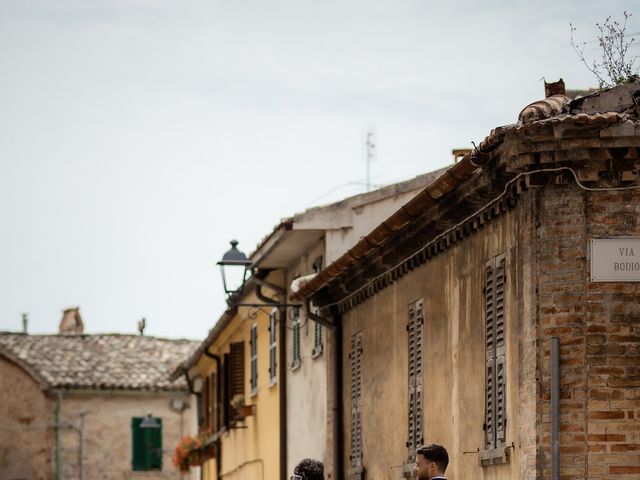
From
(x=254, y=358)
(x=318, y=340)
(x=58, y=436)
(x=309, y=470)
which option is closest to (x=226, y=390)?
(x=254, y=358)

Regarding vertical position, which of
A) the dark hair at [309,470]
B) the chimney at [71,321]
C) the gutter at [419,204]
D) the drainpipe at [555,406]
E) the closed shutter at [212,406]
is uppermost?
the chimney at [71,321]

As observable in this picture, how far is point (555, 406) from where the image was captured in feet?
38.0

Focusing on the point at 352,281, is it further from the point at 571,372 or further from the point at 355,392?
the point at 571,372

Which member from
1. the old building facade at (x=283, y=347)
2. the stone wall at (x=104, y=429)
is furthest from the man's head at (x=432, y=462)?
the stone wall at (x=104, y=429)

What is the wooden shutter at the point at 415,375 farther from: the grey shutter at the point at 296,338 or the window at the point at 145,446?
the window at the point at 145,446

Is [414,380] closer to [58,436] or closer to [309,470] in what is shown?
[309,470]

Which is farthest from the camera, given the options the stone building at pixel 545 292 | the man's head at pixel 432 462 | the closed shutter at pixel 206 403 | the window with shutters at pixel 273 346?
the closed shutter at pixel 206 403

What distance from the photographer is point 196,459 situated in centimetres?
3622

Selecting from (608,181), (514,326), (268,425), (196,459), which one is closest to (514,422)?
(514,326)

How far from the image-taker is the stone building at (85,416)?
4788 cm

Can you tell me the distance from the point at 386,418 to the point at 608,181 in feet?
21.4

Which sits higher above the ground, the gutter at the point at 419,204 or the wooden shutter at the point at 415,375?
the gutter at the point at 419,204

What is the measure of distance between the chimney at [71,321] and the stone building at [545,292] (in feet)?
141

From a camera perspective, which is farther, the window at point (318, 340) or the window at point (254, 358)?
the window at point (254, 358)
